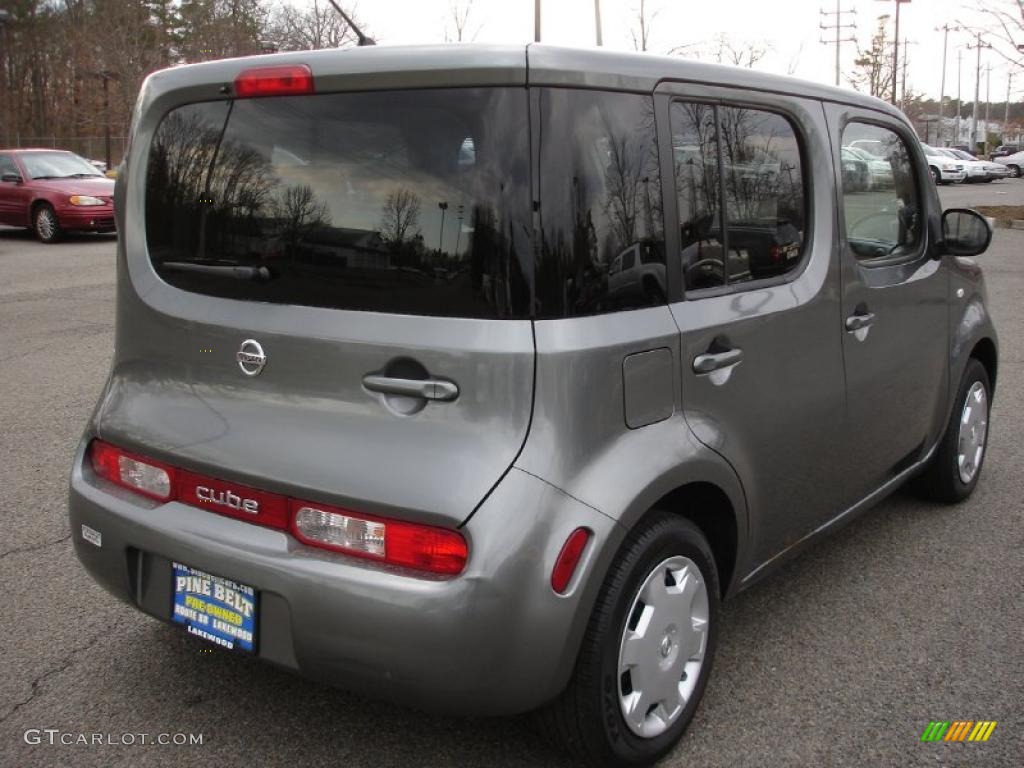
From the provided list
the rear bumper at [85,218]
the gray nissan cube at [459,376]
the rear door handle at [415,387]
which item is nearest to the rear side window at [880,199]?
the gray nissan cube at [459,376]

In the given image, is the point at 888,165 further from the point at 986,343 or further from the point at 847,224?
the point at 986,343

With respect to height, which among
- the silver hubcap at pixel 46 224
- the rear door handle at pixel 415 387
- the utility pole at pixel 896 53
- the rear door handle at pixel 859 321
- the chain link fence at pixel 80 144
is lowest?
the silver hubcap at pixel 46 224

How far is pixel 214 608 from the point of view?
7.95 ft

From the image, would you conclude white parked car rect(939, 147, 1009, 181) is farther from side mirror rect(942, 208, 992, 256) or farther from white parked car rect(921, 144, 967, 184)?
side mirror rect(942, 208, 992, 256)

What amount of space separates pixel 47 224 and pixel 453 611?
1740 centimetres

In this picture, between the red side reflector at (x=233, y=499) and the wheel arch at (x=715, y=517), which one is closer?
the red side reflector at (x=233, y=499)

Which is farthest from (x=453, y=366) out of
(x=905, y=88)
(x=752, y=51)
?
(x=905, y=88)

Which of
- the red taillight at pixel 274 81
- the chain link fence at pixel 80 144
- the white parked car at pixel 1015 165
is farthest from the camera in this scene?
the chain link fence at pixel 80 144

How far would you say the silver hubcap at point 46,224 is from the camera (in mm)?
17141

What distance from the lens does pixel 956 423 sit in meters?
4.28

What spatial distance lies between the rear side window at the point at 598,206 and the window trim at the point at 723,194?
10 centimetres

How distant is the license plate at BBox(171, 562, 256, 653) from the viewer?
92.7 inches

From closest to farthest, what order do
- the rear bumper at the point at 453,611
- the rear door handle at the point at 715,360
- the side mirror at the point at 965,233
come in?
the rear bumper at the point at 453,611 < the rear door handle at the point at 715,360 < the side mirror at the point at 965,233

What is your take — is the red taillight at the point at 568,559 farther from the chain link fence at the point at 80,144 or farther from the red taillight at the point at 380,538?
the chain link fence at the point at 80,144
